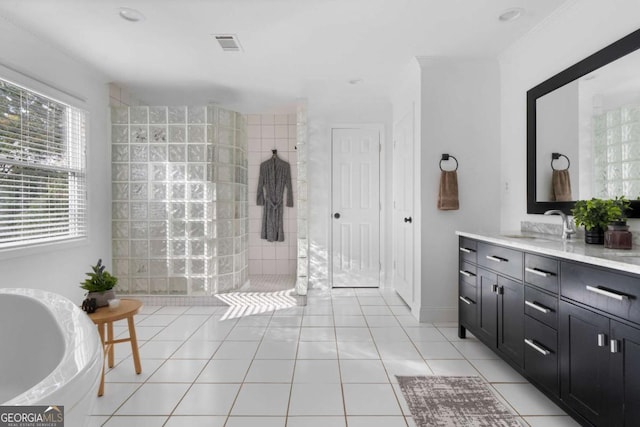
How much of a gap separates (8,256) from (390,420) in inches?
109

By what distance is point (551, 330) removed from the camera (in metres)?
1.70

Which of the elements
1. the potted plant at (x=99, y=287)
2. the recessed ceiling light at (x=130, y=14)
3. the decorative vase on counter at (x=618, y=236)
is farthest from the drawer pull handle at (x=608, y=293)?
the recessed ceiling light at (x=130, y=14)

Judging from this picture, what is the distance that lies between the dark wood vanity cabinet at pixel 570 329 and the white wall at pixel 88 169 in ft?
11.1

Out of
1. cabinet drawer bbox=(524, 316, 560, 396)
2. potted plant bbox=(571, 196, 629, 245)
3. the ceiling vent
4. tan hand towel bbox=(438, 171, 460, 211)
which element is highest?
the ceiling vent

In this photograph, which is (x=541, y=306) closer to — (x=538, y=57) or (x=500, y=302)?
(x=500, y=302)

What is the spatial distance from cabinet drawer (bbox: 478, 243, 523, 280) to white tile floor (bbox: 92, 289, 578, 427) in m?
0.65

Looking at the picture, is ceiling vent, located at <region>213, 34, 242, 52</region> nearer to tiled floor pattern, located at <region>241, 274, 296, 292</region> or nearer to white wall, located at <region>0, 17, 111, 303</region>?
white wall, located at <region>0, 17, 111, 303</region>

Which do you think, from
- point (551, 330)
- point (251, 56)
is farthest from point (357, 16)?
point (551, 330)

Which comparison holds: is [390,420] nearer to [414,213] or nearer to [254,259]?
[414,213]

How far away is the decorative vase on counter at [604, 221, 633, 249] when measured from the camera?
1.68 meters

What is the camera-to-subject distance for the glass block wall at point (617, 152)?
5.90 feet

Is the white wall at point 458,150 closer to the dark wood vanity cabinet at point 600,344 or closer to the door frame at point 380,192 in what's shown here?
the door frame at point 380,192

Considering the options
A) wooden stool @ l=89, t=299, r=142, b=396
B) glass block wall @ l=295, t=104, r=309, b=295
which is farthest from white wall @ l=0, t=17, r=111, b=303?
glass block wall @ l=295, t=104, r=309, b=295

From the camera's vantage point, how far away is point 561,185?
237 centimetres
